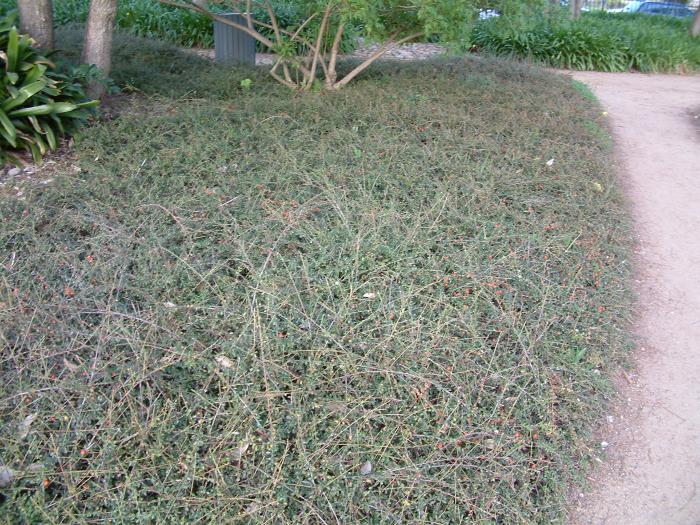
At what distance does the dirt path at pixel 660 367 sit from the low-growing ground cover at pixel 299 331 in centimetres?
22

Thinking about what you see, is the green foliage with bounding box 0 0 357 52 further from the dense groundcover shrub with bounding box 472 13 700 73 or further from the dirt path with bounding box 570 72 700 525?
the dirt path with bounding box 570 72 700 525

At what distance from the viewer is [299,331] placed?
331 cm

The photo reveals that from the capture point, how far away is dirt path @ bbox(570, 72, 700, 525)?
3143mm

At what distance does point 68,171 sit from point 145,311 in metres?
2.53

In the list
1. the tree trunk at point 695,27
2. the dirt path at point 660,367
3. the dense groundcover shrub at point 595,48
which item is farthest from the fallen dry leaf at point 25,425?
the tree trunk at point 695,27

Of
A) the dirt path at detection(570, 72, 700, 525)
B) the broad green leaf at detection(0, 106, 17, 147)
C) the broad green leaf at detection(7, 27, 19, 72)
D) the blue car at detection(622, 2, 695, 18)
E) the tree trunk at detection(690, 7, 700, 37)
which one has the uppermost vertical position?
the blue car at detection(622, 2, 695, 18)

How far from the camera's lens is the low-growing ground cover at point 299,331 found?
272cm

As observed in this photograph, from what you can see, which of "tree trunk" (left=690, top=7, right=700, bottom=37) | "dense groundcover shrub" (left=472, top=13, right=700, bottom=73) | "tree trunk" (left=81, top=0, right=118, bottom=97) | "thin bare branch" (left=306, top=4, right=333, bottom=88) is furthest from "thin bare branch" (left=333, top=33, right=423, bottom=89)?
"tree trunk" (left=690, top=7, right=700, bottom=37)

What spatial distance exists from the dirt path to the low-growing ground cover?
215 millimetres

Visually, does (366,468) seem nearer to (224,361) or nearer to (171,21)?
(224,361)

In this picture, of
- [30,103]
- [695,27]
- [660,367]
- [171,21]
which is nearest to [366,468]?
[660,367]

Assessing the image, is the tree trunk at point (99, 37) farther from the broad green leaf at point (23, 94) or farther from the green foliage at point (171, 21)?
the green foliage at point (171, 21)

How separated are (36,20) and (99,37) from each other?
600mm

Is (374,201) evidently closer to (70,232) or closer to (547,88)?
(70,232)
